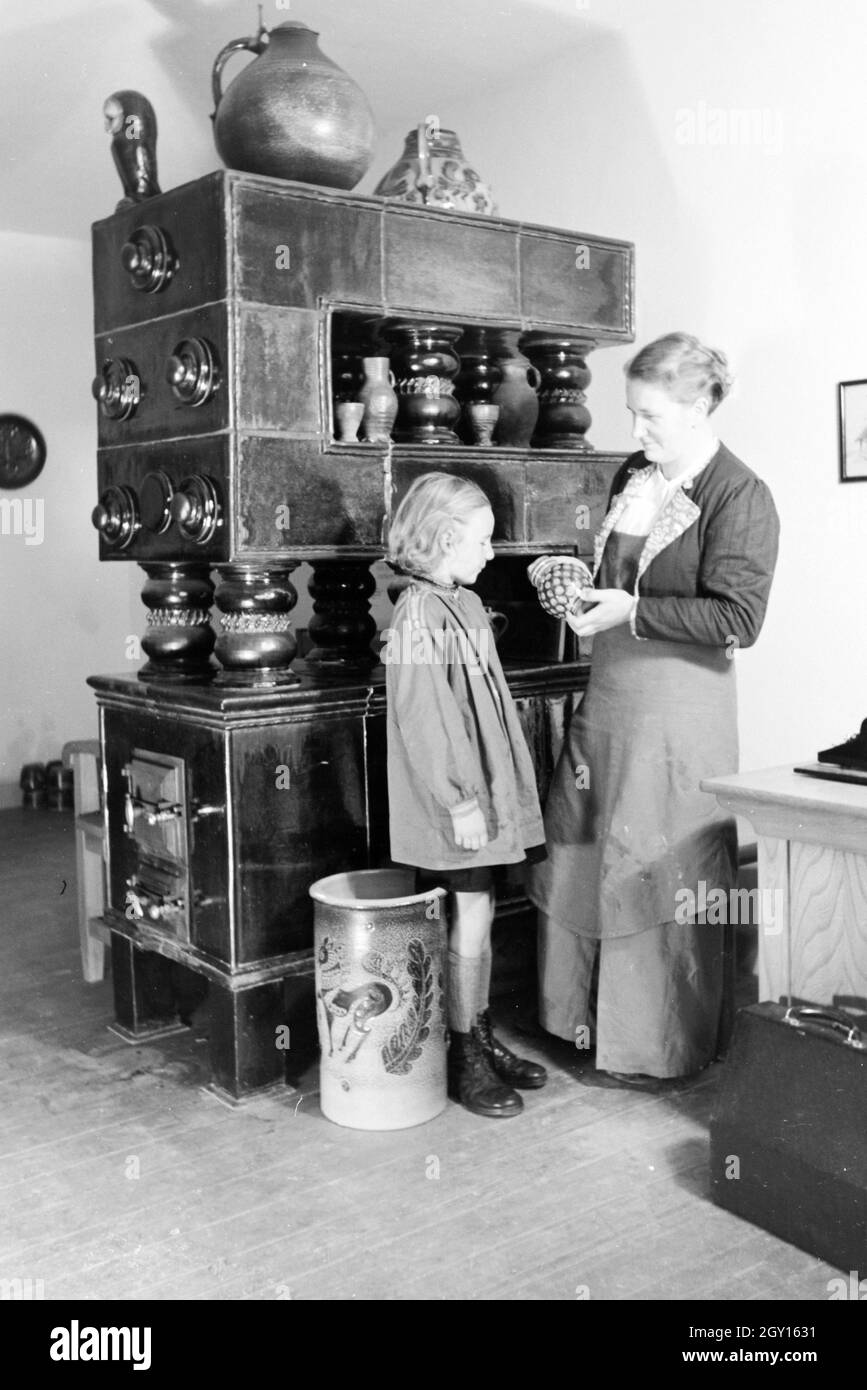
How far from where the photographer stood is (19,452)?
23.9 feet

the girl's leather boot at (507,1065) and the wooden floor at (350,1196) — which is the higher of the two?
the girl's leather boot at (507,1065)

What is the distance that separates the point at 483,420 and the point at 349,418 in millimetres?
502

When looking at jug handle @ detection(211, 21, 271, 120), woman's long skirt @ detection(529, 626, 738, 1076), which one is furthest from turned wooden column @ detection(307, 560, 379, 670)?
jug handle @ detection(211, 21, 271, 120)

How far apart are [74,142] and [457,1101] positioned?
4.54m

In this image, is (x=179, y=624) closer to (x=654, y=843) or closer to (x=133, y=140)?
(x=133, y=140)

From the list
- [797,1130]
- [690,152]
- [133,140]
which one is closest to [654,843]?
[797,1130]

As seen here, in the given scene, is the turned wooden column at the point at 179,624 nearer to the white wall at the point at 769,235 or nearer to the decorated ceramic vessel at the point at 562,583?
the decorated ceramic vessel at the point at 562,583

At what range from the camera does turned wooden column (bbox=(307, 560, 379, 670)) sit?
12.4 ft

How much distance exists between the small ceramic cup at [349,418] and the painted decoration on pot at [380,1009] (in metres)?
1.11

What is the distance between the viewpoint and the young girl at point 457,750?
2.94m

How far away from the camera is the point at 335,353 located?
12.0 ft

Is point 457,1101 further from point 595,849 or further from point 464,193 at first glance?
point 464,193

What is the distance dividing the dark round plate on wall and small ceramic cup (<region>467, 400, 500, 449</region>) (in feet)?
14.2

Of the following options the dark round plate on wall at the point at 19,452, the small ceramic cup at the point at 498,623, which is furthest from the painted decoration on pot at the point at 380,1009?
the dark round plate on wall at the point at 19,452
